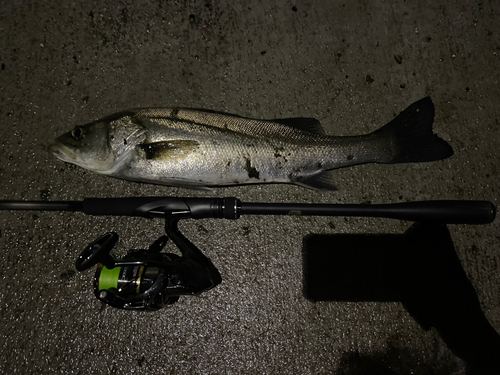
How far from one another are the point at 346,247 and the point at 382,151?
2.38ft

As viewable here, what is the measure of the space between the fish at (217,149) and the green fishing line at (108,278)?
62 cm

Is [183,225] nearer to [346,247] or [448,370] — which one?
[346,247]

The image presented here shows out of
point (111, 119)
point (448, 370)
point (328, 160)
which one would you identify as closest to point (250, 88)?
point (328, 160)

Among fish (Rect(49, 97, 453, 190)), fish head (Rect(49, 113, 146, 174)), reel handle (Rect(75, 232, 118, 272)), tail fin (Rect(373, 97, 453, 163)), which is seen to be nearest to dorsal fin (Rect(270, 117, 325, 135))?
fish (Rect(49, 97, 453, 190))

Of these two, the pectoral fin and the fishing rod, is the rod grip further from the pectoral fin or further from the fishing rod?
the pectoral fin

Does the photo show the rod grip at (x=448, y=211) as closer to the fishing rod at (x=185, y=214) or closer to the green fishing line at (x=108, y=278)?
the fishing rod at (x=185, y=214)

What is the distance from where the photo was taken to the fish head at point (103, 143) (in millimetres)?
1950

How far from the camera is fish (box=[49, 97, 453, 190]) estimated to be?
1934 mm

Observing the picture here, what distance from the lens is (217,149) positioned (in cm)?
193

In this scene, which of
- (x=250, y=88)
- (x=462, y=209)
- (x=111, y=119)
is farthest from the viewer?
(x=250, y=88)

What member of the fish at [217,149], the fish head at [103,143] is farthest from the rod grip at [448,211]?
the fish head at [103,143]

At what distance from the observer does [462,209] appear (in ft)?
5.49

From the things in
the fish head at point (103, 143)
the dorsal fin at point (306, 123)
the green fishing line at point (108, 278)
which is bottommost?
the green fishing line at point (108, 278)

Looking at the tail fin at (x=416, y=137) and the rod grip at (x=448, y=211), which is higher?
the tail fin at (x=416, y=137)
